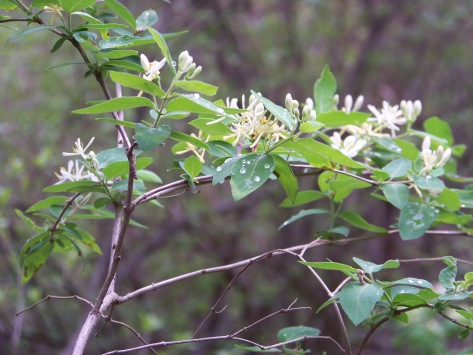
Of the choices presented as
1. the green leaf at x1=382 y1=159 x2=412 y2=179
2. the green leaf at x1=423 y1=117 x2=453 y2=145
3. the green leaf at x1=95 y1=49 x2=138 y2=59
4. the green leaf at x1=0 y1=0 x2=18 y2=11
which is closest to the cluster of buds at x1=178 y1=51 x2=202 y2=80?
the green leaf at x1=95 y1=49 x2=138 y2=59

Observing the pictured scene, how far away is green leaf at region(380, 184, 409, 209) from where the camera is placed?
1.32 meters

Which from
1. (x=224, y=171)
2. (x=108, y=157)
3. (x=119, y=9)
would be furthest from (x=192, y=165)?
(x=119, y=9)

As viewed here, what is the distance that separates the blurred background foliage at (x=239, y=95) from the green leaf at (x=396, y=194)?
9.27 ft

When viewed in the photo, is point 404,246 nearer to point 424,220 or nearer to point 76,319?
point 76,319

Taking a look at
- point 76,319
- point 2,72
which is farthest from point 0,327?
point 2,72

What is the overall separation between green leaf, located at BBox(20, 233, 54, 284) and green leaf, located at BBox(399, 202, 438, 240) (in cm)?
77

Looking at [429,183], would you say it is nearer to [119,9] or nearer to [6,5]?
[119,9]

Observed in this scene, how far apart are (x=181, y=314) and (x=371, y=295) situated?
4281 mm

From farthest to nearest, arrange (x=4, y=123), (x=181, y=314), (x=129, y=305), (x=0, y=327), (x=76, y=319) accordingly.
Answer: (x=181, y=314)
(x=129, y=305)
(x=76, y=319)
(x=4, y=123)
(x=0, y=327)

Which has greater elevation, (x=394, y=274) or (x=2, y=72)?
(x=2, y=72)

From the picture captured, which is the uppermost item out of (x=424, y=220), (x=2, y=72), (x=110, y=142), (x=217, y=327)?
(x=424, y=220)

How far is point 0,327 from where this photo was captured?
3.36m

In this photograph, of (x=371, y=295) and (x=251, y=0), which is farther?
(x=251, y=0)

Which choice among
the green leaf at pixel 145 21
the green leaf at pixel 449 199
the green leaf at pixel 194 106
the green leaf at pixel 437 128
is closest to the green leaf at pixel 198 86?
the green leaf at pixel 194 106
